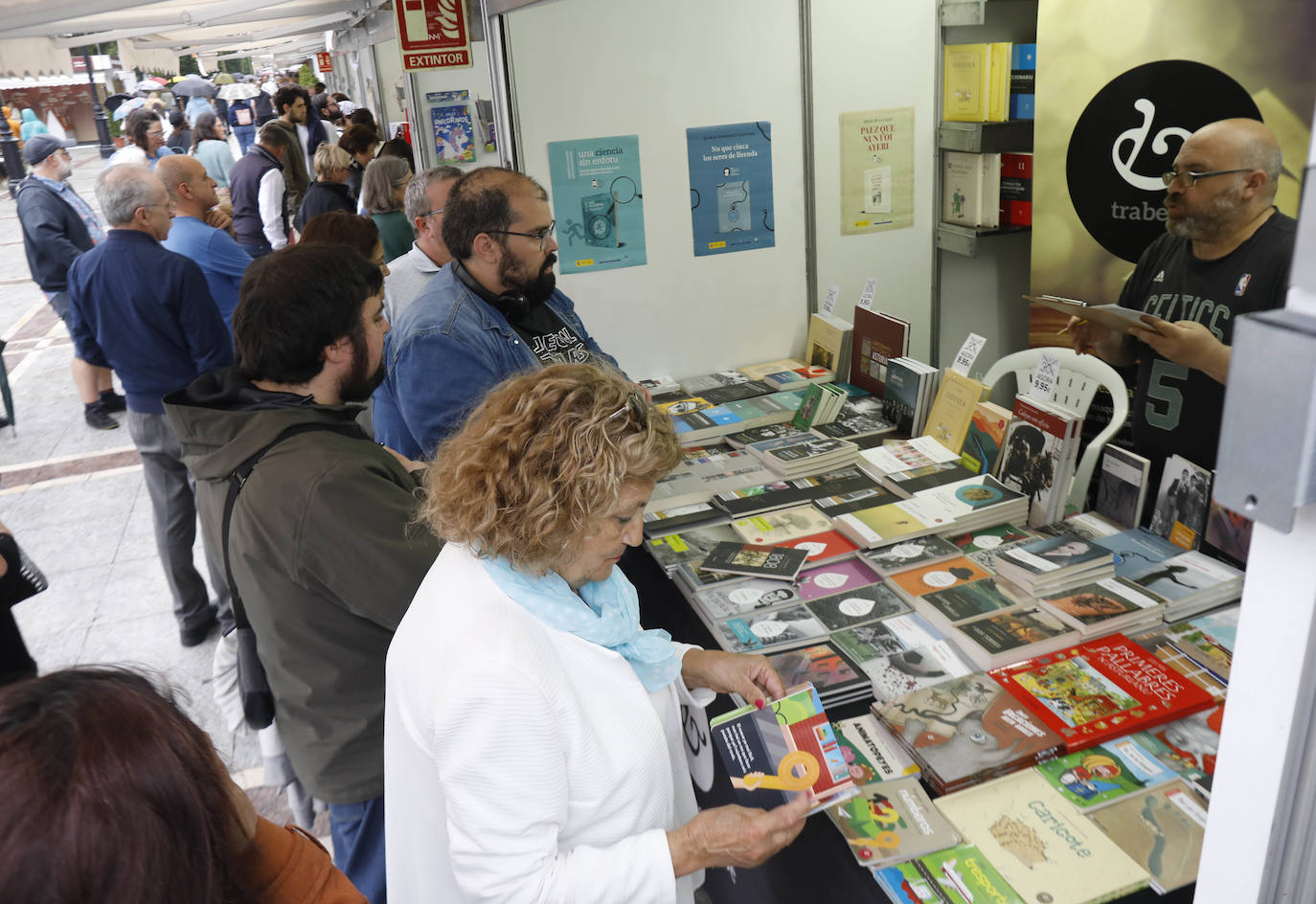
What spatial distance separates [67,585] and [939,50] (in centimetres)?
480

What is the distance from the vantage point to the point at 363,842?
1.88 meters

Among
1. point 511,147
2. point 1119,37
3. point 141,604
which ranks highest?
point 1119,37

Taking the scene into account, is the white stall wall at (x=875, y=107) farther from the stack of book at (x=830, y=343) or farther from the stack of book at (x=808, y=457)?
the stack of book at (x=808, y=457)

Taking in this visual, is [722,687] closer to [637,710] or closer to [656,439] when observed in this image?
[637,710]

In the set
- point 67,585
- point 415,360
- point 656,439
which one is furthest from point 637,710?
point 67,585

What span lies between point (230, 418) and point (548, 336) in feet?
4.12

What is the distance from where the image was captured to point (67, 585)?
436 cm

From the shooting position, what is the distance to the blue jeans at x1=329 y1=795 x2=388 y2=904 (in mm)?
1854

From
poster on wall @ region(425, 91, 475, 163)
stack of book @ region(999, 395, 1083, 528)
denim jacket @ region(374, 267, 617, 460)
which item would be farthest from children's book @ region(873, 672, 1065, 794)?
poster on wall @ region(425, 91, 475, 163)

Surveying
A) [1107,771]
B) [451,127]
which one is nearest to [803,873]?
[1107,771]

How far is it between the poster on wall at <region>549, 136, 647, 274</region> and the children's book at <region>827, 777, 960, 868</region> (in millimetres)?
2700

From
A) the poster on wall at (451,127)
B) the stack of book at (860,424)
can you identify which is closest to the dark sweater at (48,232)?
the poster on wall at (451,127)

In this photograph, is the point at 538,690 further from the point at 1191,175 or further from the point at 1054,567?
the point at 1191,175

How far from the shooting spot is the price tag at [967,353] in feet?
9.36
